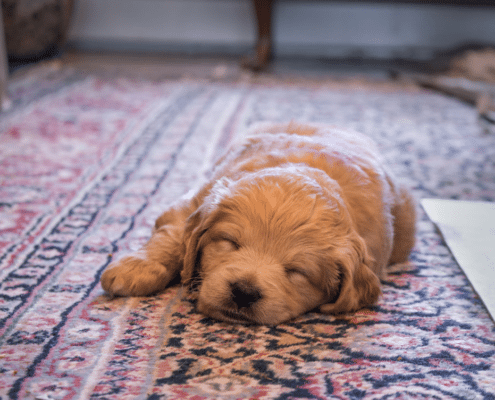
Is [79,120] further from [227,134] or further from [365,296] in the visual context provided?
[365,296]

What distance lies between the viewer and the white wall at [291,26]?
802cm

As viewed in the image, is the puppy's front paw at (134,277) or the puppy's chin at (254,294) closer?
the puppy's chin at (254,294)

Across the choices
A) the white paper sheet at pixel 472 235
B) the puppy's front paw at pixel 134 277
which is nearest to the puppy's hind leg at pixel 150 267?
the puppy's front paw at pixel 134 277

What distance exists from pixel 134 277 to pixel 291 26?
7087 millimetres

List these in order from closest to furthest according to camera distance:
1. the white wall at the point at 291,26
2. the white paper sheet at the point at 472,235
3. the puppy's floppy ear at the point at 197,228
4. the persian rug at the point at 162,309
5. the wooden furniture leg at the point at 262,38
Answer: the persian rug at the point at 162,309, the puppy's floppy ear at the point at 197,228, the white paper sheet at the point at 472,235, the wooden furniture leg at the point at 262,38, the white wall at the point at 291,26

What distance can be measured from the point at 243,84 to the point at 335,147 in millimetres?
4243

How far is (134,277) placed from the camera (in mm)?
1865

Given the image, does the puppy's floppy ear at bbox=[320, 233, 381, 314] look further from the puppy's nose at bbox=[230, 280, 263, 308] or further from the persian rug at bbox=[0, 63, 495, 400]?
the puppy's nose at bbox=[230, 280, 263, 308]

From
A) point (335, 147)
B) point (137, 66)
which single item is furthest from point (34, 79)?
point (335, 147)

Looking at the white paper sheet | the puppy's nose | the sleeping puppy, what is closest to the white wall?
the white paper sheet

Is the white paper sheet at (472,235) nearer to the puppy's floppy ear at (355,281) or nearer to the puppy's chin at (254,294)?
the puppy's floppy ear at (355,281)

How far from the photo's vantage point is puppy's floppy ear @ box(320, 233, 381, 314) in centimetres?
171

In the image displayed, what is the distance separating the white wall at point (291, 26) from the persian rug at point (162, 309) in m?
4.29

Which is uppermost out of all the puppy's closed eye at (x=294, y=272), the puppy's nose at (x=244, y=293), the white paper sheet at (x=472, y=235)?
the puppy's closed eye at (x=294, y=272)
